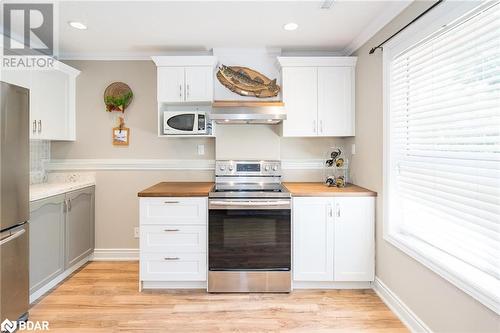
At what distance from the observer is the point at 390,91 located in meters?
2.35

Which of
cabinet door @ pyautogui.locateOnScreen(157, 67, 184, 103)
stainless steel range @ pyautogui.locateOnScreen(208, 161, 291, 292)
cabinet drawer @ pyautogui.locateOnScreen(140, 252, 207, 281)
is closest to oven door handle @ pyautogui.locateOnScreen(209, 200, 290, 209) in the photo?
stainless steel range @ pyautogui.locateOnScreen(208, 161, 291, 292)

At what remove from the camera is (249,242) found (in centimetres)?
258

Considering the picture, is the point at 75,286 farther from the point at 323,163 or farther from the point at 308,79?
the point at 308,79

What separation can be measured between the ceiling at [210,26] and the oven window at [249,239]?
1.60 metres

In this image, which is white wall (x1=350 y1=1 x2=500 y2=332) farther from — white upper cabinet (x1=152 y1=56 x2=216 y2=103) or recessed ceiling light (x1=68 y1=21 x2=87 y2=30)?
recessed ceiling light (x1=68 y1=21 x2=87 y2=30)

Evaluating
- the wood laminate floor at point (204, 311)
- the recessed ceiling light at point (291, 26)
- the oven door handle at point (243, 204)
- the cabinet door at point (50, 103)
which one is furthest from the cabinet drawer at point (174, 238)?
the recessed ceiling light at point (291, 26)

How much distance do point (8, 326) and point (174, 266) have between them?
3.76ft

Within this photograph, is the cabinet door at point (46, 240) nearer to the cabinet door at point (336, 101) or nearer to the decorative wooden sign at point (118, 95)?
the decorative wooden sign at point (118, 95)

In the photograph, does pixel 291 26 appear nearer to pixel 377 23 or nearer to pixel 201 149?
pixel 377 23

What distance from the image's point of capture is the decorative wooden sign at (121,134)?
3320mm

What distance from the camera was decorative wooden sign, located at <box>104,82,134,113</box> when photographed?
3.24 m

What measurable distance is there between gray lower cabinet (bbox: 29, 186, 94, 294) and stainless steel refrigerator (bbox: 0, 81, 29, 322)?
372 millimetres

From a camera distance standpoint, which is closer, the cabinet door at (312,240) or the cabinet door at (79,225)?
the cabinet door at (312,240)

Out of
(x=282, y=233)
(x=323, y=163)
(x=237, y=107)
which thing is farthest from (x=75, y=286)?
(x=323, y=163)
